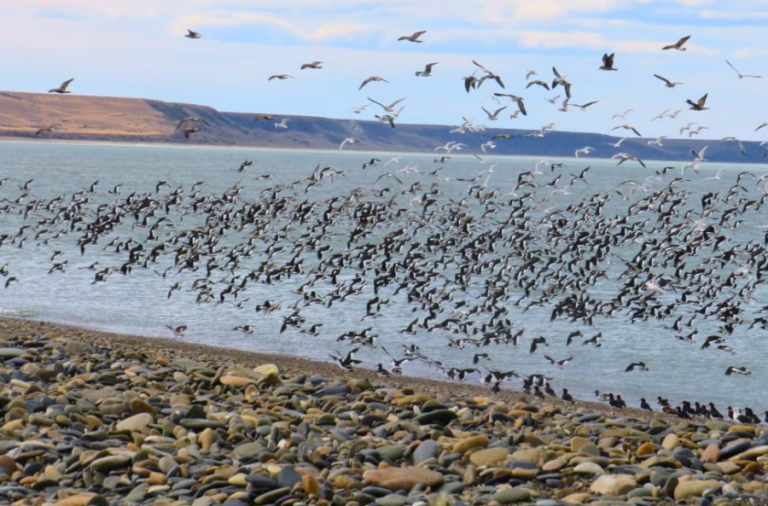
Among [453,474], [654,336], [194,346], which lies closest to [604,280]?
[654,336]

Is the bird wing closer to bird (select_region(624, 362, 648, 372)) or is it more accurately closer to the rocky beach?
bird (select_region(624, 362, 648, 372))

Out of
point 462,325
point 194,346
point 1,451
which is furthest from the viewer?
point 462,325

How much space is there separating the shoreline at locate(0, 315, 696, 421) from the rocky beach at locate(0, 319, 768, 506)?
5.53m

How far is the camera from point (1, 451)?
35.7 feet

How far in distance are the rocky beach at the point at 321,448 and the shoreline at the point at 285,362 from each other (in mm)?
5527

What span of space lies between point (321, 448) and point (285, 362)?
13.4 meters

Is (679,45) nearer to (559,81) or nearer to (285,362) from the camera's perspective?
(559,81)

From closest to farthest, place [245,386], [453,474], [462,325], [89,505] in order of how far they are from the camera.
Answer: [89,505] < [453,474] < [245,386] < [462,325]

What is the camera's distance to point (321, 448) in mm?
10906

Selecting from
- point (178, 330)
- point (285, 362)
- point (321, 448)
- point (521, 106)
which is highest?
point (521, 106)

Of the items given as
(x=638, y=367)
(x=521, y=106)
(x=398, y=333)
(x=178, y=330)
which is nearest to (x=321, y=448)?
(x=521, y=106)

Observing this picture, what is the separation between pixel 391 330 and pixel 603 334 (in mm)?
6276

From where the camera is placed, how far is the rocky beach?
9.48m

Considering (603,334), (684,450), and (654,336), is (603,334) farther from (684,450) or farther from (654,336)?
(684,450)
